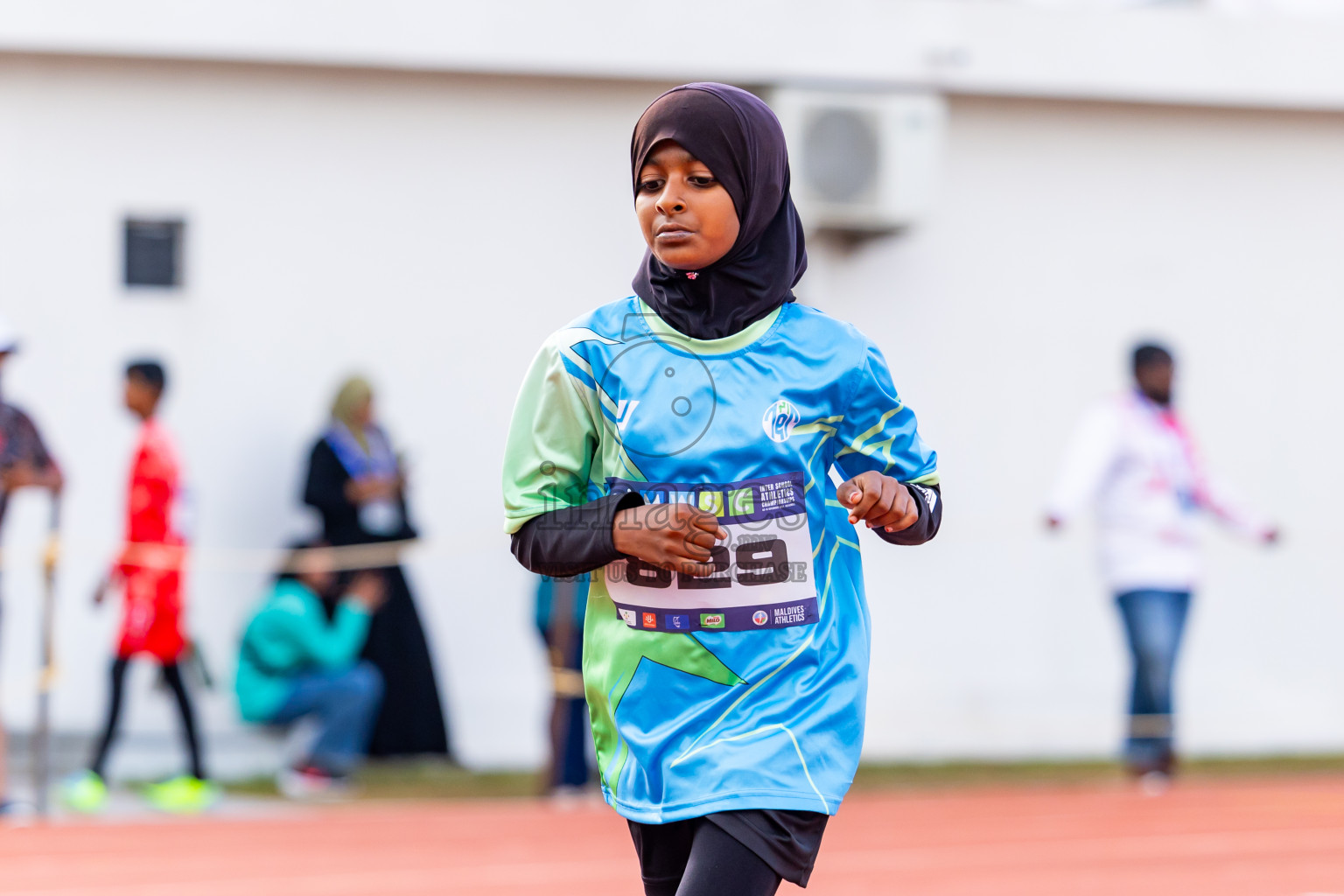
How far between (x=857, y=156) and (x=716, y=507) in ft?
26.0

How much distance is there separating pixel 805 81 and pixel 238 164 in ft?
10.4

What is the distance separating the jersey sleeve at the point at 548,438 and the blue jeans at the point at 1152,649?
234 inches

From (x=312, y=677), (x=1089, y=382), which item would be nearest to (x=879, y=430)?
(x=312, y=677)

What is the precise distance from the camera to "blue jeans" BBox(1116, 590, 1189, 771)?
8484mm

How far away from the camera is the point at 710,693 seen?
298cm

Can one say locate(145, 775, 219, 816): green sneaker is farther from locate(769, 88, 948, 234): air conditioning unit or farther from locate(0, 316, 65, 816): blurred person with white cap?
locate(769, 88, 948, 234): air conditioning unit

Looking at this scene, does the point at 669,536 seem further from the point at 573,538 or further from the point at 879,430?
the point at 879,430

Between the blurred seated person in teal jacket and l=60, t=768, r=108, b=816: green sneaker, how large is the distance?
2.45 ft

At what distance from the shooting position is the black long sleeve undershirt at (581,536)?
9.57 ft

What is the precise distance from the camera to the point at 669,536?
112 inches

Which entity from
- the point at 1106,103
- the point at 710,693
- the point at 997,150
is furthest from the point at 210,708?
the point at 710,693

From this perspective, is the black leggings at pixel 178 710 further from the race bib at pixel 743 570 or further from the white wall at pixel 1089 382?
the race bib at pixel 743 570

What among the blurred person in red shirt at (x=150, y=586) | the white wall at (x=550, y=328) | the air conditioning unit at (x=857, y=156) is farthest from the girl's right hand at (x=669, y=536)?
the air conditioning unit at (x=857, y=156)

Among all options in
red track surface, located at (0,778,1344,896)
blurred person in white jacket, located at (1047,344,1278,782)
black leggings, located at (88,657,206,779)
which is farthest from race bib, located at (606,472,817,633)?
black leggings, located at (88,657,206,779)
